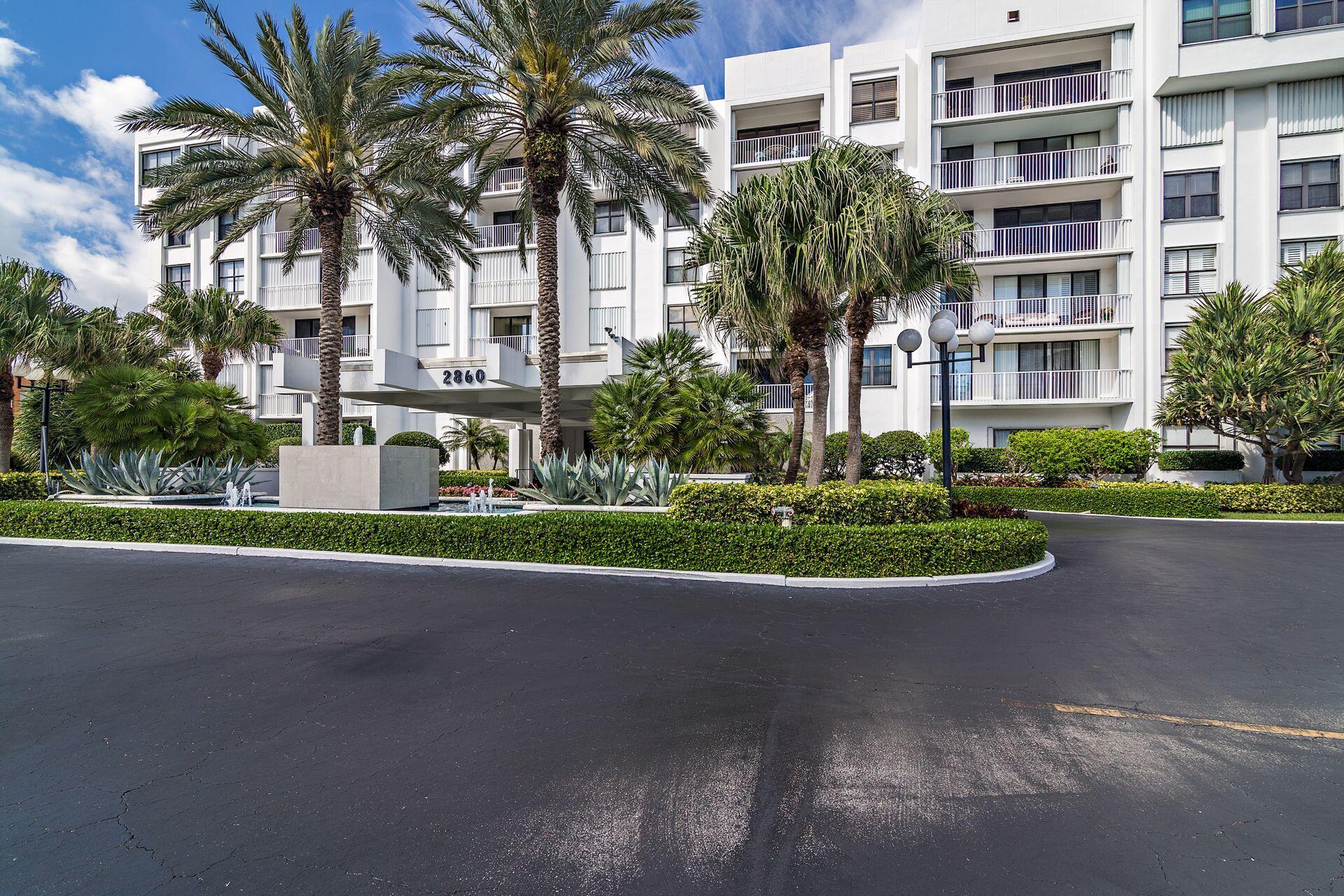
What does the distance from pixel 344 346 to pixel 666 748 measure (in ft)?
113

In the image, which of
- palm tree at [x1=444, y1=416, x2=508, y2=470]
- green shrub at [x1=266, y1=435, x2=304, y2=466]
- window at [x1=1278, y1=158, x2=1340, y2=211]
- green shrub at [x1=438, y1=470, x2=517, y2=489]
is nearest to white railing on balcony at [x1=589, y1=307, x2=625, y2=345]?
palm tree at [x1=444, y1=416, x2=508, y2=470]

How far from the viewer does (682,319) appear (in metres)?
30.5

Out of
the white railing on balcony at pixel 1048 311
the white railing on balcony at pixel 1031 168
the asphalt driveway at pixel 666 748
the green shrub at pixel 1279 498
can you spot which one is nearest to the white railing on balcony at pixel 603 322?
the white railing on balcony at pixel 1048 311

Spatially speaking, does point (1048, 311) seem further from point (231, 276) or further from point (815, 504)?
point (231, 276)

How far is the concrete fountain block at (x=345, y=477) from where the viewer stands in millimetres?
13859

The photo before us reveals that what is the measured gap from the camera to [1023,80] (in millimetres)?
28344

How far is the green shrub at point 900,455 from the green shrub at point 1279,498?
8.59 m

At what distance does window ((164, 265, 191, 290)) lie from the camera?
37.1 m

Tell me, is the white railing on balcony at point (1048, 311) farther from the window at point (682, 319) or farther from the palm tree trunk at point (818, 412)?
the palm tree trunk at point (818, 412)

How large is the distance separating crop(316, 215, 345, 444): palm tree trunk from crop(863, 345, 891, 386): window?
20.1 meters

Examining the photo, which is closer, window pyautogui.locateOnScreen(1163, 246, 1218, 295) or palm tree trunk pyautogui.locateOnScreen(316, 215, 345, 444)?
palm tree trunk pyautogui.locateOnScreen(316, 215, 345, 444)

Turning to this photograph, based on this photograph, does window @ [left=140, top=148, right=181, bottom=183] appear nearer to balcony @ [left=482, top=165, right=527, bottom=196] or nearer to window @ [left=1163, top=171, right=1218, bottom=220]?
balcony @ [left=482, top=165, right=527, bottom=196]

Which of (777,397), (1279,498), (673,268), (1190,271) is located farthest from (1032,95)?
(1279,498)

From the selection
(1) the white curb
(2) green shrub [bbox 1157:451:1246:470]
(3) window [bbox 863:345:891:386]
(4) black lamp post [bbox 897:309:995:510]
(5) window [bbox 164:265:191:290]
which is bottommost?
(1) the white curb
